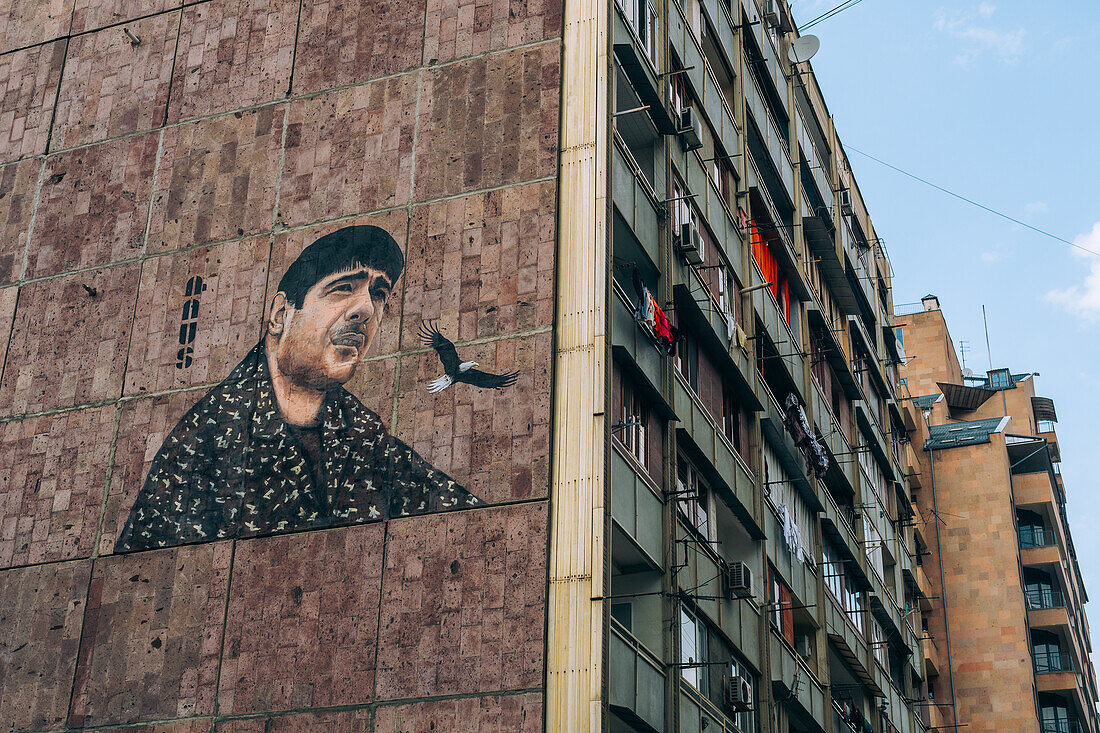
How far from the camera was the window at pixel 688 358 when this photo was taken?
31469mm

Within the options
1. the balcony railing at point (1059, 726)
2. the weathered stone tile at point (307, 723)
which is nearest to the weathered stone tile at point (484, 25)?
the weathered stone tile at point (307, 723)

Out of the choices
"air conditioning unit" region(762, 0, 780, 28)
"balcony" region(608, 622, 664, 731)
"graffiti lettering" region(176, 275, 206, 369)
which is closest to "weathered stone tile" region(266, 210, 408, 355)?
"graffiti lettering" region(176, 275, 206, 369)

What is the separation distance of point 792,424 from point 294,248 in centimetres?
1572

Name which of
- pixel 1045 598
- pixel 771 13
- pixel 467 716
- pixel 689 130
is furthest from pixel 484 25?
pixel 1045 598

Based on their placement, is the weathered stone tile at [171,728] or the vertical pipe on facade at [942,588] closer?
the weathered stone tile at [171,728]

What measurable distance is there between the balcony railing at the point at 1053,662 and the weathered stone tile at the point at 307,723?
159 ft

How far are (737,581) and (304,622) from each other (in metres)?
10.4

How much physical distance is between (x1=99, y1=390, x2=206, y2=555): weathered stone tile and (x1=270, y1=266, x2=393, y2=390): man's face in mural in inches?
89.6

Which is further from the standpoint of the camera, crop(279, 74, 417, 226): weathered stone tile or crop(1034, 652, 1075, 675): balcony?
crop(1034, 652, 1075, 675): balcony

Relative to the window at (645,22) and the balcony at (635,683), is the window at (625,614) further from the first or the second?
the window at (645,22)

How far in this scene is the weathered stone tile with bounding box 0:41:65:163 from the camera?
34250mm

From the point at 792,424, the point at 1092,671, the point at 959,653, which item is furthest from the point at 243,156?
the point at 1092,671

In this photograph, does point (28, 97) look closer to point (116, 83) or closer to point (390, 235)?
point (116, 83)

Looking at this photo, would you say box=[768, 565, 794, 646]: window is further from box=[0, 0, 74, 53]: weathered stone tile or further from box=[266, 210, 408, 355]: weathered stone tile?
box=[0, 0, 74, 53]: weathered stone tile
